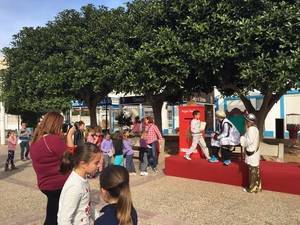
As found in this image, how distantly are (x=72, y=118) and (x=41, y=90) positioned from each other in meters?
15.3

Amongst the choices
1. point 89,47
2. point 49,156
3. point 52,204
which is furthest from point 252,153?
point 89,47

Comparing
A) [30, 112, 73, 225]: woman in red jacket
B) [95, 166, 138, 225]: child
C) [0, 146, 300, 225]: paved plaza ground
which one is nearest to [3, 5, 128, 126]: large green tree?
[0, 146, 300, 225]: paved plaza ground

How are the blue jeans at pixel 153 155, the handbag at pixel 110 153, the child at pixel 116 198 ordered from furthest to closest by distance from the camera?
the blue jeans at pixel 153 155 < the handbag at pixel 110 153 < the child at pixel 116 198

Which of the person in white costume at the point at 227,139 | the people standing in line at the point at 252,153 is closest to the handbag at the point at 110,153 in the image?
the person in white costume at the point at 227,139

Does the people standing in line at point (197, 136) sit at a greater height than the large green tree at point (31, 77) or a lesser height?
lesser

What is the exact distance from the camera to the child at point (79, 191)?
328 centimetres

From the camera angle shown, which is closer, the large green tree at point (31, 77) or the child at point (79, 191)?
the child at point (79, 191)

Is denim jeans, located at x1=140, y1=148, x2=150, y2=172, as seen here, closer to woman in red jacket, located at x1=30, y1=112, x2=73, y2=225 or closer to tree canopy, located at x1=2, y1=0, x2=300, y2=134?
tree canopy, located at x1=2, y1=0, x2=300, y2=134

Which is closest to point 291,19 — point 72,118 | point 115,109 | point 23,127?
point 23,127

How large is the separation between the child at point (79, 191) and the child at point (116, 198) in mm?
637

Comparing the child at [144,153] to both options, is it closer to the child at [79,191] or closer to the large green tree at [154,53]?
the large green tree at [154,53]

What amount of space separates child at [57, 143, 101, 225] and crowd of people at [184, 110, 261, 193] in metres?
5.51

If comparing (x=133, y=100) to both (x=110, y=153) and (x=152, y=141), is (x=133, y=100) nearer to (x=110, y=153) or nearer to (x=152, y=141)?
(x=152, y=141)

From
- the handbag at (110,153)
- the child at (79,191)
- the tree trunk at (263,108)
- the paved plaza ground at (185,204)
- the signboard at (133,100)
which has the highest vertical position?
the signboard at (133,100)
